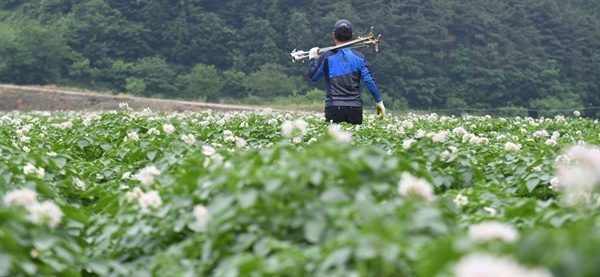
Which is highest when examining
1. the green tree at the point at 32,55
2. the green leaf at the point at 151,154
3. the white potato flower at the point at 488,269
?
the white potato flower at the point at 488,269

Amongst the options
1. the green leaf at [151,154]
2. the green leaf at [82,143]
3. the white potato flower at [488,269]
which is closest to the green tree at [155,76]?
the green leaf at [82,143]

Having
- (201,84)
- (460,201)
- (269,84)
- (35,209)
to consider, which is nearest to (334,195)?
(35,209)

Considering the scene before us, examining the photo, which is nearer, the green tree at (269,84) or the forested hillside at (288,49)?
the green tree at (269,84)

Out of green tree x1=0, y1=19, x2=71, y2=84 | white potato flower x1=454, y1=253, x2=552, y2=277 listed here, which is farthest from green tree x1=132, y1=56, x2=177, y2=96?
white potato flower x1=454, y1=253, x2=552, y2=277

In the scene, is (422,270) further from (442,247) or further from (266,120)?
(266,120)

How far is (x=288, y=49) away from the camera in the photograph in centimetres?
6294

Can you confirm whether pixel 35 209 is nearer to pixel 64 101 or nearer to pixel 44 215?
pixel 44 215

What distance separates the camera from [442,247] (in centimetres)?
253

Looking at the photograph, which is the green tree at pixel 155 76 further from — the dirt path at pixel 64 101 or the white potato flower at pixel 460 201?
the white potato flower at pixel 460 201

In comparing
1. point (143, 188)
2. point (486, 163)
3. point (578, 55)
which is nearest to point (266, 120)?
point (486, 163)

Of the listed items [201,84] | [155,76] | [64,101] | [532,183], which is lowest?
[201,84]

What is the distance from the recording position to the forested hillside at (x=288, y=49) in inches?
2251

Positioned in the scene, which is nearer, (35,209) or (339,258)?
(339,258)

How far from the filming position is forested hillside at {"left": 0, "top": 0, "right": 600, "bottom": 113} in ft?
188
